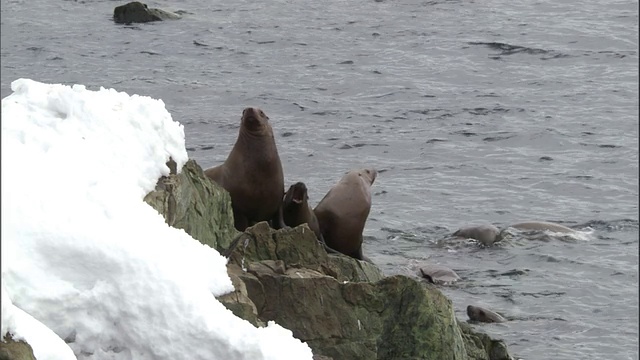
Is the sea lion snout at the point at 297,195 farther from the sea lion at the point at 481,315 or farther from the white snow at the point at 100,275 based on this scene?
the white snow at the point at 100,275

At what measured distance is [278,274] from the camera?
8.01 meters

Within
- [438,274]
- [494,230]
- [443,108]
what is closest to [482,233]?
[494,230]

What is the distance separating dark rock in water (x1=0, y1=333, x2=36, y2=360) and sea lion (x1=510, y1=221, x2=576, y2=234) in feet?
37.7

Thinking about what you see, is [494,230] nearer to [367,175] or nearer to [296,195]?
[367,175]

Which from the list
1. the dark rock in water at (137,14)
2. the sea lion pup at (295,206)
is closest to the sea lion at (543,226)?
the sea lion pup at (295,206)

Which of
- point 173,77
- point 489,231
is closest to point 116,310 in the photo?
point 489,231

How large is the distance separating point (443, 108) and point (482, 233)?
7.07 meters

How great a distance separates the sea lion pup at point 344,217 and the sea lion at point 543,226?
347 centimetres

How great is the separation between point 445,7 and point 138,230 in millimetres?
24480

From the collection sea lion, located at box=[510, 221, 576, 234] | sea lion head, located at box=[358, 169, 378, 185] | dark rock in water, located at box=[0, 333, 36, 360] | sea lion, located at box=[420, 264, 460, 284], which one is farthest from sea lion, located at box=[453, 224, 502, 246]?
dark rock in water, located at box=[0, 333, 36, 360]

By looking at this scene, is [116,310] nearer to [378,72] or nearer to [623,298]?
[623,298]

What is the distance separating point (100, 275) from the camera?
20.2 feet

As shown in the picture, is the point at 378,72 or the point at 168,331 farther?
the point at 378,72

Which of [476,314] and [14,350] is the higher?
[14,350]
